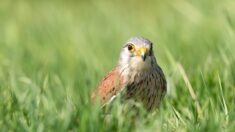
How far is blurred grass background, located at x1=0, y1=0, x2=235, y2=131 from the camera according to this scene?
4.34 metres

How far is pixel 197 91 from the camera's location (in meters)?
5.49

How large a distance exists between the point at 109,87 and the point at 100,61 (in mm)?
2355

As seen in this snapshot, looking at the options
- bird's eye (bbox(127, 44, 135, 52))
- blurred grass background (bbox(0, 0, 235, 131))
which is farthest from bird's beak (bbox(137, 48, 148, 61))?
A: blurred grass background (bbox(0, 0, 235, 131))

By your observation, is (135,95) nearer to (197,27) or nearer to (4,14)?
(197,27)

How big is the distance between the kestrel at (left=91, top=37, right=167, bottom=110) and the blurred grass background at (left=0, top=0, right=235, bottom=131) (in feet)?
0.43

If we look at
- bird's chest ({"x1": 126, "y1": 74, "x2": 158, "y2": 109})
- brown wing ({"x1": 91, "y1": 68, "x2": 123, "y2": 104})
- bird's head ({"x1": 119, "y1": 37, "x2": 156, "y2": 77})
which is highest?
bird's head ({"x1": 119, "y1": 37, "x2": 156, "y2": 77})

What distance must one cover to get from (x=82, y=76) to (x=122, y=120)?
2392mm

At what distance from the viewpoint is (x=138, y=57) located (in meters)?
5.55

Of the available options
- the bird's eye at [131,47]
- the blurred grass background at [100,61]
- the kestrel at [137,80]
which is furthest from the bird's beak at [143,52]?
the blurred grass background at [100,61]

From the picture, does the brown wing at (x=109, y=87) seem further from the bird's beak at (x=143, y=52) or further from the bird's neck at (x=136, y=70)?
the bird's beak at (x=143, y=52)

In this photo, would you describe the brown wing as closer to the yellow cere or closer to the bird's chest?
the bird's chest

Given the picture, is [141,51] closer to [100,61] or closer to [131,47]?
[131,47]

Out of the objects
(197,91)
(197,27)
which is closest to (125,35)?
(197,27)

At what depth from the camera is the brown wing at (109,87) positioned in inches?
208
